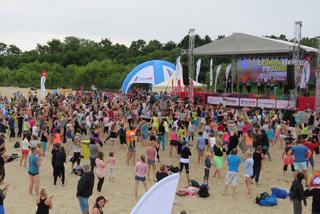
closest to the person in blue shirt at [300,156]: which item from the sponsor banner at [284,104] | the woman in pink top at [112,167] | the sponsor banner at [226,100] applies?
the woman in pink top at [112,167]

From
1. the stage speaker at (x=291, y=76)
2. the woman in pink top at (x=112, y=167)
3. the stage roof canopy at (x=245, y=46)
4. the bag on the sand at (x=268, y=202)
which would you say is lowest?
the bag on the sand at (x=268, y=202)

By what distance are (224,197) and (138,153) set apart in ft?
16.4

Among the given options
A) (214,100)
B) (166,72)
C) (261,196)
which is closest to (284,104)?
(214,100)

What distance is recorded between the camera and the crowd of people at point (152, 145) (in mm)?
8531

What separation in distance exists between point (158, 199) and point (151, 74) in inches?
1156

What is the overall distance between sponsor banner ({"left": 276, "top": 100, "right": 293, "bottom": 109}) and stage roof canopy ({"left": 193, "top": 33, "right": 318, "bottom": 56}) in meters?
4.41

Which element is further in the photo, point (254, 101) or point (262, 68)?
point (262, 68)

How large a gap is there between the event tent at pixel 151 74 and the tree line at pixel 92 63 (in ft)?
47.1

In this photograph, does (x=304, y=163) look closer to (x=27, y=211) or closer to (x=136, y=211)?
(x=27, y=211)

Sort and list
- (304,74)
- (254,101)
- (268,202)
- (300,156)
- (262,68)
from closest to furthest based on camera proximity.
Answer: (268,202) < (300,156) < (304,74) < (254,101) < (262,68)

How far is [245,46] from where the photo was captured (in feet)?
92.4

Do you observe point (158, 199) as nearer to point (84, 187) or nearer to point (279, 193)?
point (84, 187)

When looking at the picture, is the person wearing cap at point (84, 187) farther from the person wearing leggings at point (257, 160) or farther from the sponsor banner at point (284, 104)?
the sponsor banner at point (284, 104)

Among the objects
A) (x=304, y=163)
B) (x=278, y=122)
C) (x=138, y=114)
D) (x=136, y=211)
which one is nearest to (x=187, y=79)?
(x=138, y=114)
